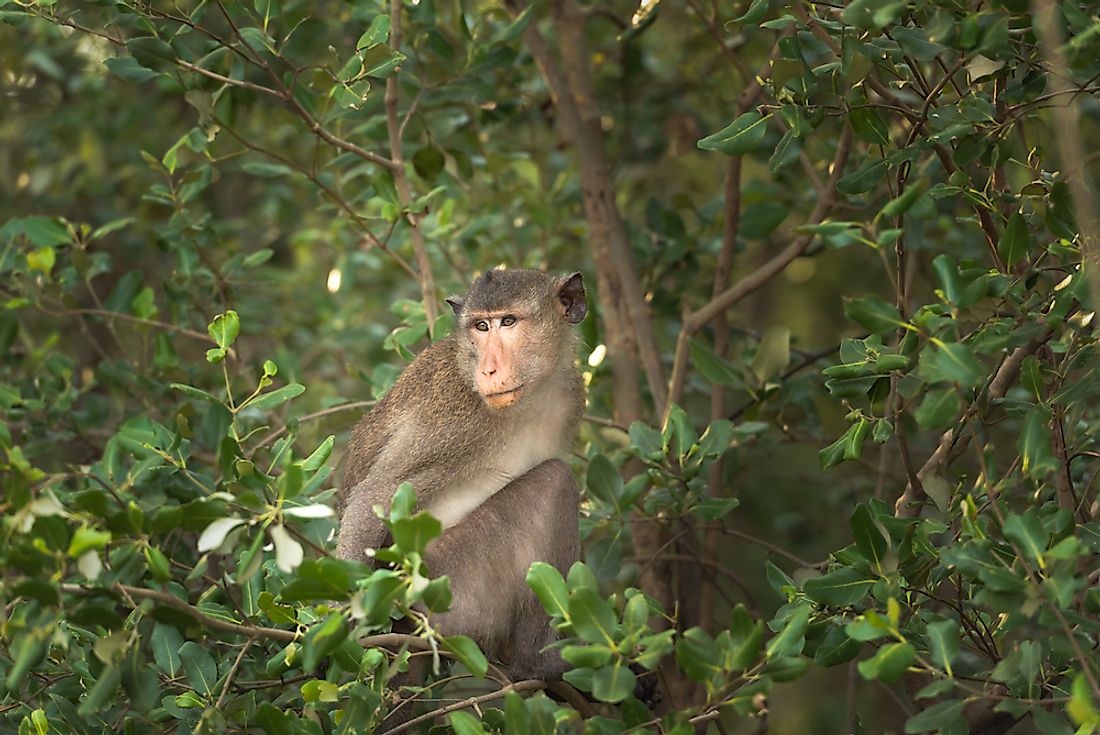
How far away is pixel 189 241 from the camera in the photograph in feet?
17.2

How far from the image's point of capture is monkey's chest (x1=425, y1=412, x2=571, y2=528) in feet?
14.4

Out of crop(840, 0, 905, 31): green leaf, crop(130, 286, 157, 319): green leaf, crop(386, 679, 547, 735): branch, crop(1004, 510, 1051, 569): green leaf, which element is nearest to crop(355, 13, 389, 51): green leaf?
crop(840, 0, 905, 31): green leaf

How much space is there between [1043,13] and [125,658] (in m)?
2.46

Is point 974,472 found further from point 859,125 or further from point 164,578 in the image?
point 164,578

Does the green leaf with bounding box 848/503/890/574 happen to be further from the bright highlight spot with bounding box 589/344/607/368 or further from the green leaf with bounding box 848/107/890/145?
the bright highlight spot with bounding box 589/344/607/368

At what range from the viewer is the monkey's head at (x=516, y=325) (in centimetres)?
427

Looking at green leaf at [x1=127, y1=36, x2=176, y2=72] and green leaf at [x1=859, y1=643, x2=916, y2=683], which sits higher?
green leaf at [x1=127, y1=36, x2=176, y2=72]

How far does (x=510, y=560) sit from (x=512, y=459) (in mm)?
464

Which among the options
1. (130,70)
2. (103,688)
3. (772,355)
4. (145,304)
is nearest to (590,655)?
(103,688)

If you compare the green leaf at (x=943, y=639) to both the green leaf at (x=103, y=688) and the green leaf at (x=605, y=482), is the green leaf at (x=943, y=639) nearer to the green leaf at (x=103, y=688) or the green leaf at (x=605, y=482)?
the green leaf at (x=605, y=482)

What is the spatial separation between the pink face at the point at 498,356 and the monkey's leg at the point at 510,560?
1.08ft

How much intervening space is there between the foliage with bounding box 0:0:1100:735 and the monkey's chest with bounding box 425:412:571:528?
0.32 metres

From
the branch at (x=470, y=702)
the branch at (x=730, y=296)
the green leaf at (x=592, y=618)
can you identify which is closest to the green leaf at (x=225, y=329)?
the branch at (x=470, y=702)

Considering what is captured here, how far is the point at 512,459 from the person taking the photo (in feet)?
14.8
